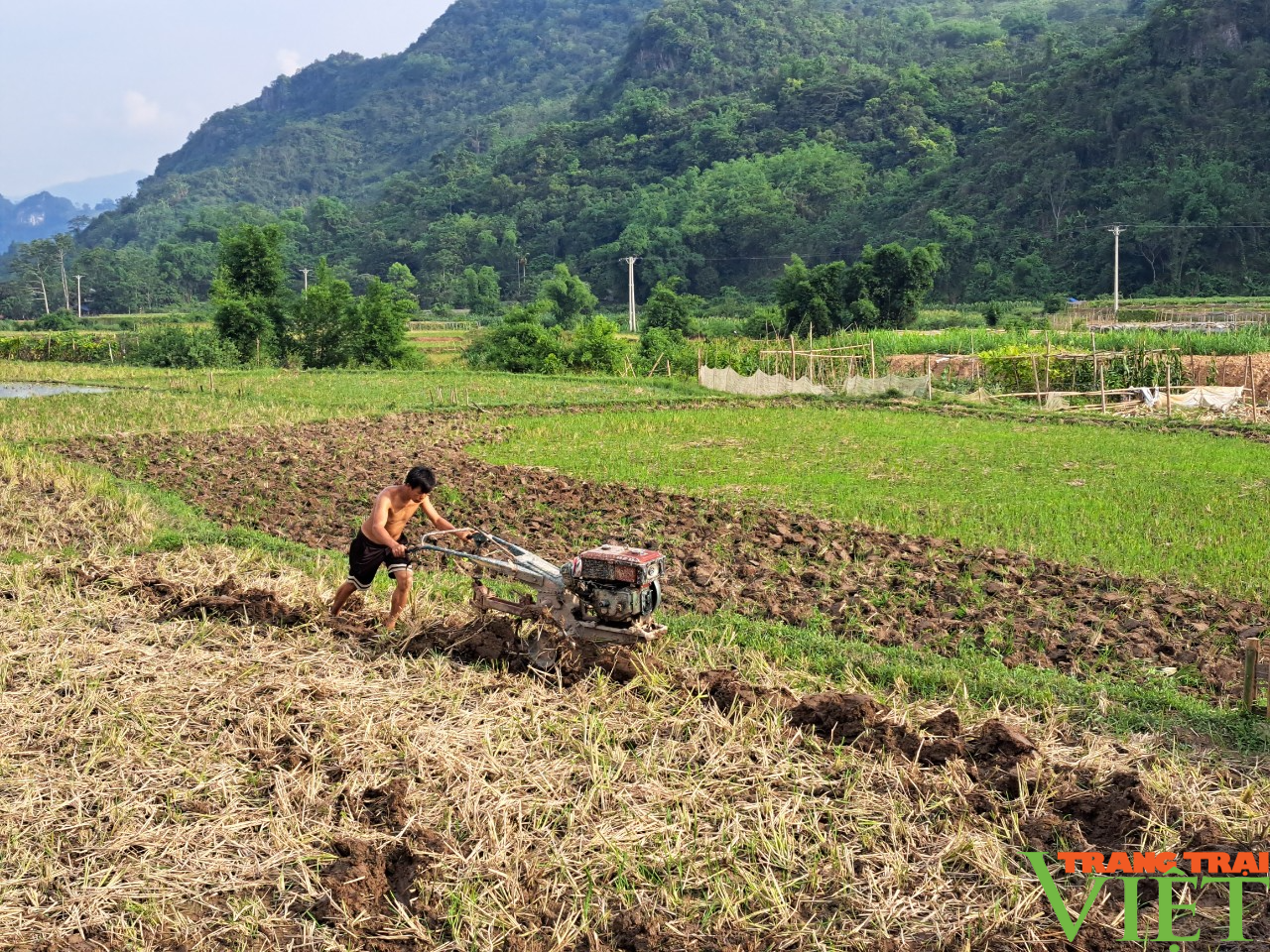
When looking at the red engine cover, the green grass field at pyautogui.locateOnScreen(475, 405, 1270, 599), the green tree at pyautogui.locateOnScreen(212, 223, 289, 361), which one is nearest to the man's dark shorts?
the red engine cover

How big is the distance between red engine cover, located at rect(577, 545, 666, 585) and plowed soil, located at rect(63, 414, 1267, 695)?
223cm

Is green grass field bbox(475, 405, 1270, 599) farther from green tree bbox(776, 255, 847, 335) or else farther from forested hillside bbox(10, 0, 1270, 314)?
forested hillside bbox(10, 0, 1270, 314)

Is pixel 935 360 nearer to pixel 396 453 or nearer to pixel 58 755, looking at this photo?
pixel 396 453

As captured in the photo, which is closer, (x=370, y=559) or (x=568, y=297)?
(x=370, y=559)

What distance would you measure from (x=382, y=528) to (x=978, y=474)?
9627mm

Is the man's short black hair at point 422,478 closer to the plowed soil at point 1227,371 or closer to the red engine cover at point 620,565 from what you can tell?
the red engine cover at point 620,565

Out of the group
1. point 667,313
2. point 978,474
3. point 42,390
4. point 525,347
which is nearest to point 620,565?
point 978,474

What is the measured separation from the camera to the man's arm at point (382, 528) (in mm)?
7220

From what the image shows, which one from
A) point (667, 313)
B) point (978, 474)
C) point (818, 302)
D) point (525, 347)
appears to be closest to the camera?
point (978, 474)

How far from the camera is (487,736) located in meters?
5.65

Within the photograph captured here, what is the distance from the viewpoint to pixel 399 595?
7.45 m

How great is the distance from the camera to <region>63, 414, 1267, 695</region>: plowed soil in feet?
25.0

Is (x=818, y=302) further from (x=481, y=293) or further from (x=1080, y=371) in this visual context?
(x=481, y=293)

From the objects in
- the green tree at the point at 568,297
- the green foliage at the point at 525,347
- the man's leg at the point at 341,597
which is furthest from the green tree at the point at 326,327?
the man's leg at the point at 341,597
